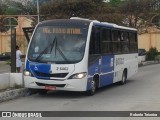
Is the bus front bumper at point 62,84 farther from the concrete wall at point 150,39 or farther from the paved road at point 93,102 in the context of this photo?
the concrete wall at point 150,39

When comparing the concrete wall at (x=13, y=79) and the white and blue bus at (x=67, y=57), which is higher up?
the white and blue bus at (x=67, y=57)

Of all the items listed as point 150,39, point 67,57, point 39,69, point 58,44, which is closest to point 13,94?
point 39,69

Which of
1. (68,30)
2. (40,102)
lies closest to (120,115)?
(40,102)

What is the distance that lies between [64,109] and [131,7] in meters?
35.7

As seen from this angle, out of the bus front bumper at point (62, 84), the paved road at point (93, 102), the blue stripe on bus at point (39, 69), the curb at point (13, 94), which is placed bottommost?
the paved road at point (93, 102)

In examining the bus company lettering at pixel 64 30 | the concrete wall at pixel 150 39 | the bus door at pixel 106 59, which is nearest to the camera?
the bus company lettering at pixel 64 30

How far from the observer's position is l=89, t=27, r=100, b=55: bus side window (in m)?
15.7

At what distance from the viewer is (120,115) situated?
36.7 feet

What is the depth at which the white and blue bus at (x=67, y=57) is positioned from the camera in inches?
579

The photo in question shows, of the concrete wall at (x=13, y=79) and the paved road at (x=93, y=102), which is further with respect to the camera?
the concrete wall at (x=13, y=79)

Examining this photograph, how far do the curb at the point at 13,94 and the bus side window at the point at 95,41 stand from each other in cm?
267

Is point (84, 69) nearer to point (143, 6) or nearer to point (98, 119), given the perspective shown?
point (98, 119)

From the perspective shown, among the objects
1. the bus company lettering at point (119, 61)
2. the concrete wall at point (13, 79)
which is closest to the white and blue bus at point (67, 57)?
the concrete wall at point (13, 79)

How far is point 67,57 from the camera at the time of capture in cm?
1489
